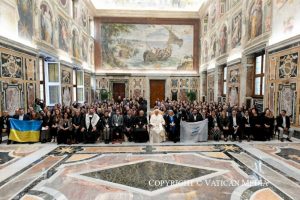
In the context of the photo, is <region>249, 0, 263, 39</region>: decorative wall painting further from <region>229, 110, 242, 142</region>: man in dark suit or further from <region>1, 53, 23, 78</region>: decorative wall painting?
<region>1, 53, 23, 78</region>: decorative wall painting

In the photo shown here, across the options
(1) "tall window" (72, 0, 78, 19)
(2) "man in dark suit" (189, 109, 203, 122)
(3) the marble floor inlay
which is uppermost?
(1) "tall window" (72, 0, 78, 19)

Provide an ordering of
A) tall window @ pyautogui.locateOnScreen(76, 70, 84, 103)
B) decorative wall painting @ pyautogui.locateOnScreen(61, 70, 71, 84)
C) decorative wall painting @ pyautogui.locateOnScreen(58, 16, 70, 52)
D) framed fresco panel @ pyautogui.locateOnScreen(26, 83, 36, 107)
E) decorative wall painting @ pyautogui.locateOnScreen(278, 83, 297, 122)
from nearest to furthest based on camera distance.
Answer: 1. decorative wall painting @ pyautogui.locateOnScreen(278, 83, 297, 122)
2. framed fresco panel @ pyautogui.locateOnScreen(26, 83, 36, 107)
3. decorative wall painting @ pyautogui.locateOnScreen(58, 16, 70, 52)
4. decorative wall painting @ pyautogui.locateOnScreen(61, 70, 71, 84)
5. tall window @ pyautogui.locateOnScreen(76, 70, 84, 103)

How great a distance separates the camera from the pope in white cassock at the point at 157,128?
8.45 m

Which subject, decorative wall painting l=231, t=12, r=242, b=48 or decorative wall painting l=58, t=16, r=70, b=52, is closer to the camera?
decorative wall painting l=231, t=12, r=242, b=48

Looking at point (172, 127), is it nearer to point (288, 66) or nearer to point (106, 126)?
point (106, 126)

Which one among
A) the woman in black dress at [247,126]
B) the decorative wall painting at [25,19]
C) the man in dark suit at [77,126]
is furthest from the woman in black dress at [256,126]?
the decorative wall painting at [25,19]

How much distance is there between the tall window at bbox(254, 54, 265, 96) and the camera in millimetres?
11766

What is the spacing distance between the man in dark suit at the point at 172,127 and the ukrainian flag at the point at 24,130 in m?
5.07

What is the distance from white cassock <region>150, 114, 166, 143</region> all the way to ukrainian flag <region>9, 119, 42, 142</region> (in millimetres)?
4385

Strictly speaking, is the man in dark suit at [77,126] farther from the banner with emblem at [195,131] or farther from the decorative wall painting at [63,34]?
the decorative wall painting at [63,34]

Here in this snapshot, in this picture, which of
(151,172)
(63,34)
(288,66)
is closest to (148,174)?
(151,172)

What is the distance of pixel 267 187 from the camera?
14.3ft

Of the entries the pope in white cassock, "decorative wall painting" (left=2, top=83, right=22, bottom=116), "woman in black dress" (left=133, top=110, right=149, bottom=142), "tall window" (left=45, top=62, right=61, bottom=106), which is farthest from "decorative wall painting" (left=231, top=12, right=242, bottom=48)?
"decorative wall painting" (left=2, top=83, right=22, bottom=116)

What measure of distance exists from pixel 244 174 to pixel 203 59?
18.3 m
